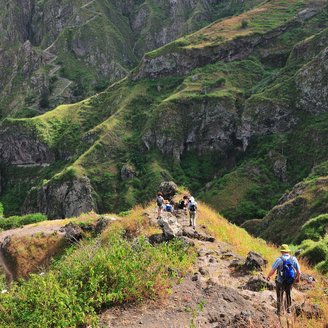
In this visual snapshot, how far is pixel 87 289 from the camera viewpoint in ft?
42.3

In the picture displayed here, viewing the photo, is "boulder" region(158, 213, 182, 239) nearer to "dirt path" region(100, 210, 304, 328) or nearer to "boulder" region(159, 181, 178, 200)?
"dirt path" region(100, 210, 304, 328)

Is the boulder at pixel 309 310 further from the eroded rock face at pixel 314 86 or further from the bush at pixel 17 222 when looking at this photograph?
the eroded rock face at pixel 314 86

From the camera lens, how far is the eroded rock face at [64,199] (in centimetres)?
12326

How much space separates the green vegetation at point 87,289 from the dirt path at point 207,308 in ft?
1.50

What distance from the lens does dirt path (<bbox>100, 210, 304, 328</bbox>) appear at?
12133mm

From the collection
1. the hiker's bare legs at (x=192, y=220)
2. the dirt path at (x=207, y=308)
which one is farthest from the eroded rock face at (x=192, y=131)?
the dirt path at (x=207, y=308)

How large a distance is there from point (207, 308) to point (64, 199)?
389ft

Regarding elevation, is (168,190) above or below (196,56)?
below

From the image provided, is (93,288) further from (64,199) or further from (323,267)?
(64,199)

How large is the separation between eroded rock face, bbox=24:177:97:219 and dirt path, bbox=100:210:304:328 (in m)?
108

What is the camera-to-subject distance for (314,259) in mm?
26281

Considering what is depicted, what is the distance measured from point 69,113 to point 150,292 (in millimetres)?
154132

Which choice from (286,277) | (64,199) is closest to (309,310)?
(286,277)

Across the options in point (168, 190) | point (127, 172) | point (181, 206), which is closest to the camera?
point (181, 206)
